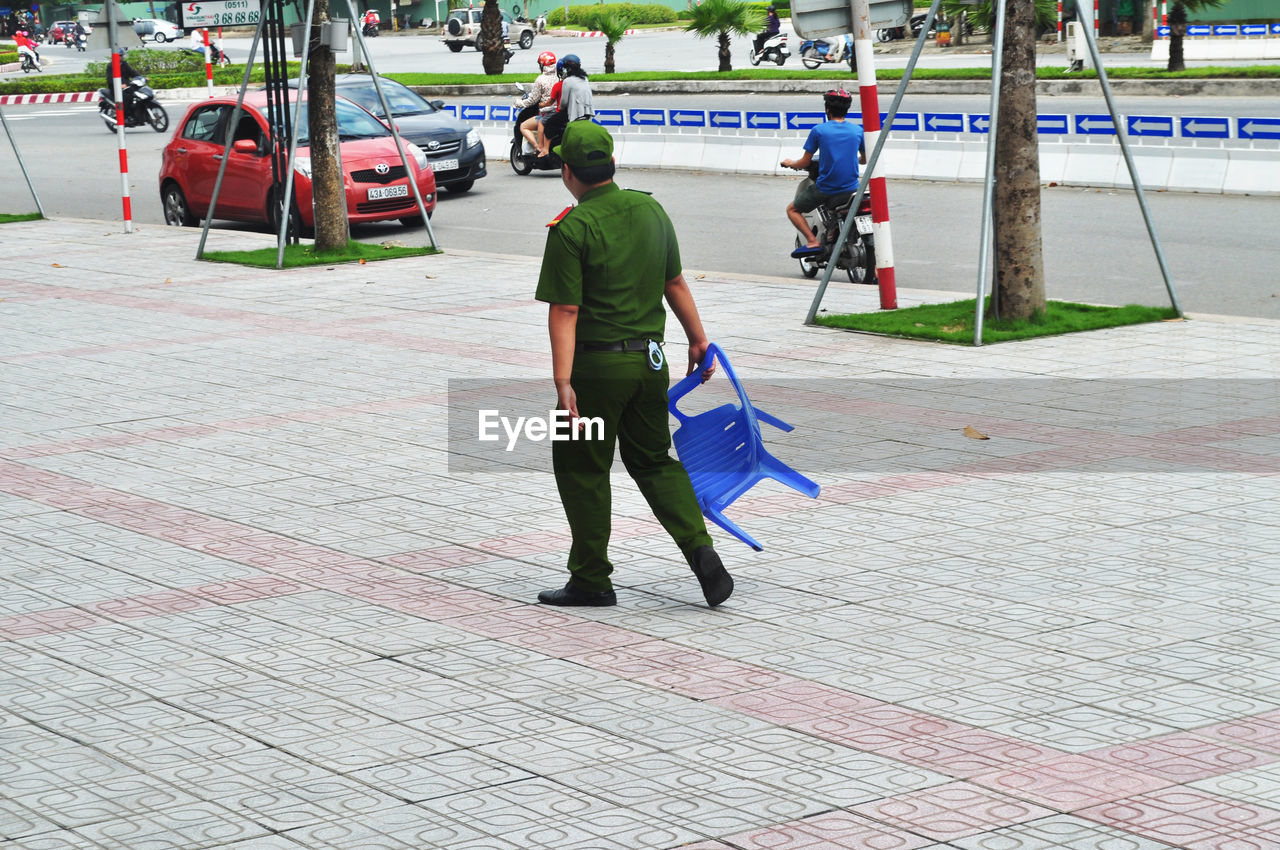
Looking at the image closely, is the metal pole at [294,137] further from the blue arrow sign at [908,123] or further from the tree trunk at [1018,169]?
the blue arrow sign at [908,123]

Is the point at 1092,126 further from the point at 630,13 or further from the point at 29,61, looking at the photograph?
the point at 630,13

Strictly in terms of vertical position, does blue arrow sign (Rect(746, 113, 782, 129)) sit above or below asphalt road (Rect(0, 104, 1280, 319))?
above

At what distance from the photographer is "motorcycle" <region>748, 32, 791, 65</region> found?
4588 cm

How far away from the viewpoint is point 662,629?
5.75 meters

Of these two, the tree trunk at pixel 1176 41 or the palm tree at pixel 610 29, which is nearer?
the tree trunk at pixel 1176 41

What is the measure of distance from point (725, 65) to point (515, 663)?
3590 centimetres

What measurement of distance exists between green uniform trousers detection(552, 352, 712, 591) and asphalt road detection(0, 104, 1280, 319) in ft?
24.6

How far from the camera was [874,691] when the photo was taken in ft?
16.5

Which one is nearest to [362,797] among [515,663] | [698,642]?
[515,663]

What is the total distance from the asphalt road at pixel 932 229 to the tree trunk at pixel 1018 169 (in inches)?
76.2

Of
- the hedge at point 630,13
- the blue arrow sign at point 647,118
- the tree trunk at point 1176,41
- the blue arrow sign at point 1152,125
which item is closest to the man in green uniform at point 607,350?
the blue arrow sign at point 1152,125

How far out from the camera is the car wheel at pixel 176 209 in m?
20.5

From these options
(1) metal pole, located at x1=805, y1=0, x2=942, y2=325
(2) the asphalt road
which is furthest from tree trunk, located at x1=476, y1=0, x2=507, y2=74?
(1) metal pole, located at x1=805, y1=0, x2=942, y2=325

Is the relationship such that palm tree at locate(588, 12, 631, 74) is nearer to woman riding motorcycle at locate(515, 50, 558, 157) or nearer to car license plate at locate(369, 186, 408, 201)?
woman riding motorcycle at locate(515, 50, 558, 157)
